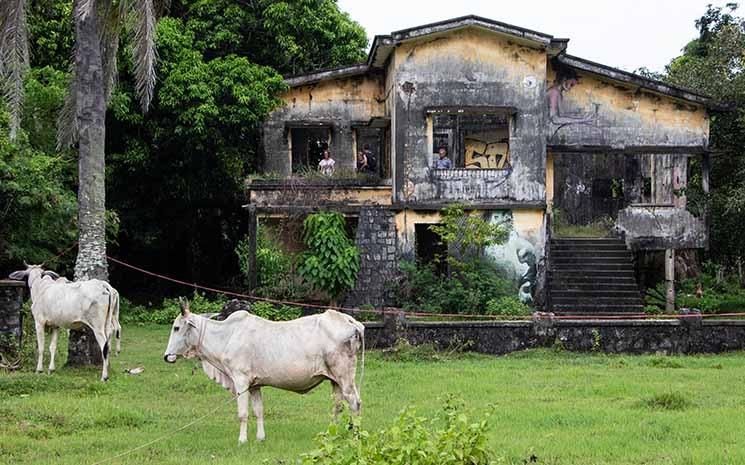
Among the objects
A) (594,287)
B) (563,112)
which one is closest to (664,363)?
(594,287)

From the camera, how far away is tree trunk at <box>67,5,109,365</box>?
16.6m

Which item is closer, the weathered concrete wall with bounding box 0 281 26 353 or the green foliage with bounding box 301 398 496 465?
the green foliage with bounding box 301 398 496 465

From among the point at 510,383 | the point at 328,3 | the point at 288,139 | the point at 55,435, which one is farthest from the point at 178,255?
the point at 55,435

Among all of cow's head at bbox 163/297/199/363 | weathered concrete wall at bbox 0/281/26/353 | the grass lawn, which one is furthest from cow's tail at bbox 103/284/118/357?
cow's head at bbox 163/297/199/363

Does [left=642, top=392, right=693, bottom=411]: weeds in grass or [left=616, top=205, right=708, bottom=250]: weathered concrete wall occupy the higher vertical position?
[left=616, top=205, right=708, bottom=250]: weathered concrete wall

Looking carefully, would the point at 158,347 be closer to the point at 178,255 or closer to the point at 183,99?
the point at 183,99

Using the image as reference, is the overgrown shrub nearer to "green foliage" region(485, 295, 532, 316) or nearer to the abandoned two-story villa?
the abandoned two-story villa

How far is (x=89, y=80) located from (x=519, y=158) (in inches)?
496

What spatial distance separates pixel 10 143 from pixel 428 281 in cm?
1018

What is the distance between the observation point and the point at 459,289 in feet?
77.4

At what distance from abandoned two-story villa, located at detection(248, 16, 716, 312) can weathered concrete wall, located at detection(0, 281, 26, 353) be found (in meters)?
9.48

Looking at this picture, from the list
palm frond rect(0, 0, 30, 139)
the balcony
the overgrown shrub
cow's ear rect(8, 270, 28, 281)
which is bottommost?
the overgrown shrub

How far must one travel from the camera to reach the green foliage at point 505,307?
22.9 metres

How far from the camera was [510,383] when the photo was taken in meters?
15.4
